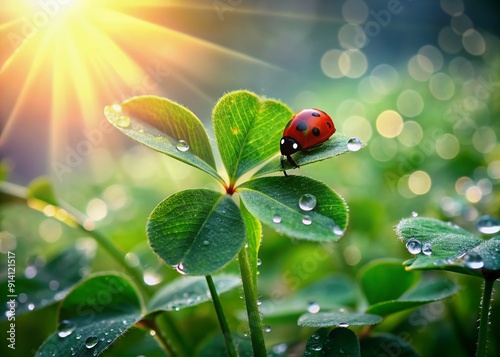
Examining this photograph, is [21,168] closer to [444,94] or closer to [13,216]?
[13,216]

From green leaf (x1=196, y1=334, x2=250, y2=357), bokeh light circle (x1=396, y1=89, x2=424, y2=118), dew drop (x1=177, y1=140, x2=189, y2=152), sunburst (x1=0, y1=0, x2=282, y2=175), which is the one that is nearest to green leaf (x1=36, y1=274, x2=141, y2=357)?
green leaf (x1=196, y1=334, x2=250, y2=357)

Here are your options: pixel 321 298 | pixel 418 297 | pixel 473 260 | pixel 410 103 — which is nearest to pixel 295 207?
pixel 473 260

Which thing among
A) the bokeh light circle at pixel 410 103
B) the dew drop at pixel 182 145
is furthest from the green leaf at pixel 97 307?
the bokeh light circle at pixel 410 103

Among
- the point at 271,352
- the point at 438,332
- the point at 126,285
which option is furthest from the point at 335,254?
the point at 126,285

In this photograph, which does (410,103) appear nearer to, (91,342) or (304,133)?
(304,133)

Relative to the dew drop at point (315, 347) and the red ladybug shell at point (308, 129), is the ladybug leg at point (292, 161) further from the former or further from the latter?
the dew drop at point (315, 347)

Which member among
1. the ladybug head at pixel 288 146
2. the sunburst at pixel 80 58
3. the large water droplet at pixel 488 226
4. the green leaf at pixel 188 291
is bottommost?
the green leaf at pixel 188 291
